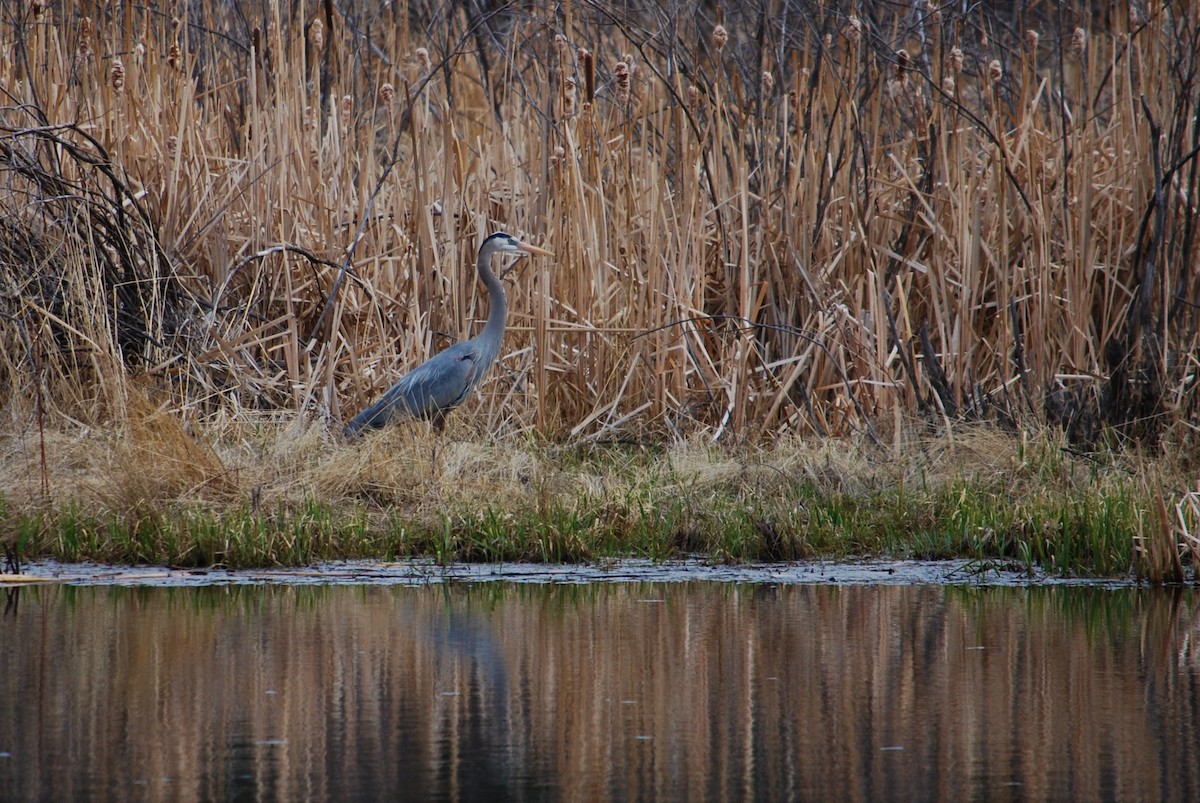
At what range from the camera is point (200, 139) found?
8.80 metres

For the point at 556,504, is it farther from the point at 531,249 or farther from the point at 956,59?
the point at 956,59

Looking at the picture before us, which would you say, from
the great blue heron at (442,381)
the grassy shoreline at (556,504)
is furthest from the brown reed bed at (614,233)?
the grassy shoreline at (556,504)

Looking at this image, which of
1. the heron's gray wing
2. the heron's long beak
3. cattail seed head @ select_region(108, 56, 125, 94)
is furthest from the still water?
cattail seed head @ select_region(108, 56, 125, 94)

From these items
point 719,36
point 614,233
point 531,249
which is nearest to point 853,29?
point 719,36

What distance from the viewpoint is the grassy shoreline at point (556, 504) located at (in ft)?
20.0

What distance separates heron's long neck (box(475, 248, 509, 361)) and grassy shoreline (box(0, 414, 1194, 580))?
815mm

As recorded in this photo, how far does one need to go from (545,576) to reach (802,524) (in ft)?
3.49

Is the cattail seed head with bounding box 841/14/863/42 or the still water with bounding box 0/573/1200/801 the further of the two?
the cattail seed head with bounding box 841/14/863/42

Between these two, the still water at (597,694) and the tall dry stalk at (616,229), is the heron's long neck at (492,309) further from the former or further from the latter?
the still water at (597,694)

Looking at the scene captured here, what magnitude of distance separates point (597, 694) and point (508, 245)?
450cm

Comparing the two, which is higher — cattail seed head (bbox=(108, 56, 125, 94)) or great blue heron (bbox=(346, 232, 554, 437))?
cattail seed head (bbox=(108, 56, 125, 94))

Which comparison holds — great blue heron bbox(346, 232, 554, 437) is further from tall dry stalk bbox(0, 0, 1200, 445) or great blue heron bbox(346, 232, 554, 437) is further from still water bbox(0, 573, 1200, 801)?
still water bbox(0, 573, 1200, 801)

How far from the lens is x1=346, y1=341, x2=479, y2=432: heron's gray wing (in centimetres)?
793

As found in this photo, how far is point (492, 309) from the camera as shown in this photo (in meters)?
8.34
